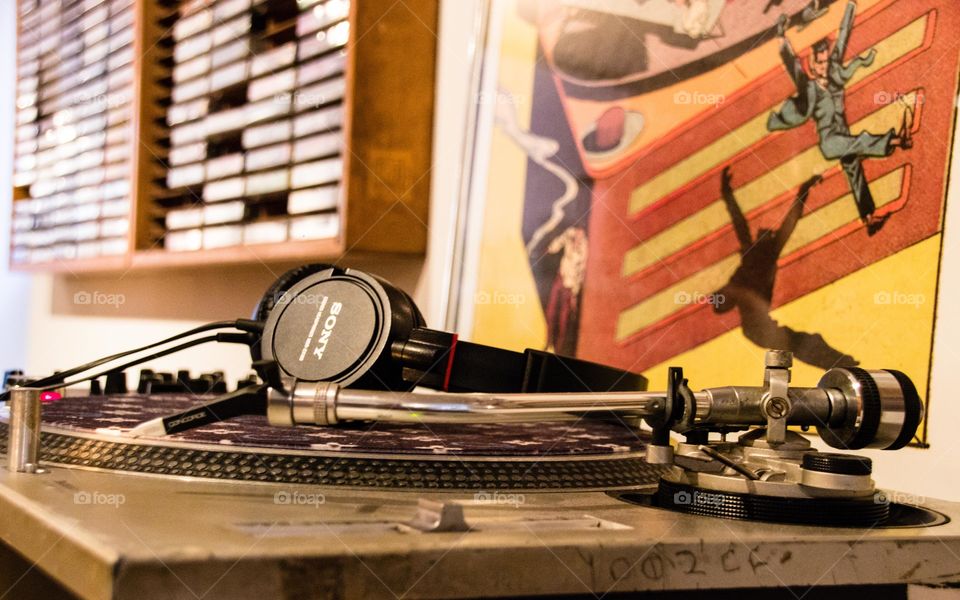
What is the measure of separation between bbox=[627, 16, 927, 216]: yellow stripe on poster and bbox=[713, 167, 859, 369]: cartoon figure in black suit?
44 millimetres

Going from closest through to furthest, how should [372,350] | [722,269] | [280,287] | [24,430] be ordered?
[24,430] < [372,350] < [280,287] < [722,269]

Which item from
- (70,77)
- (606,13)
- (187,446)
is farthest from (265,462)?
(70,77)

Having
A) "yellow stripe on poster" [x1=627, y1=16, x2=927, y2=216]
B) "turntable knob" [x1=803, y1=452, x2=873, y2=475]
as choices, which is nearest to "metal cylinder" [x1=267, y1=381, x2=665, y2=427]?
"turntable knob" [x1=803, y1=452, x2=873, y2=475]

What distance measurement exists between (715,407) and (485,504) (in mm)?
207

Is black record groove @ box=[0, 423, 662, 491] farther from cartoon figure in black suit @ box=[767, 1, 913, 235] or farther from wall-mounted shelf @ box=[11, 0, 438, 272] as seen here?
wall-mounted shelf @ box=[11, 0, 438, 272]

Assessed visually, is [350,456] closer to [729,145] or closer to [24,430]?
[24,430]

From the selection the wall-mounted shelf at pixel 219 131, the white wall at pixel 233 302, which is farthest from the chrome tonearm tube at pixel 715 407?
the wall-mounted shelf at pixel 219 131

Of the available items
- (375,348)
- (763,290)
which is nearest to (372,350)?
(375,348)

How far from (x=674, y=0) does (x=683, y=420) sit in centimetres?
91

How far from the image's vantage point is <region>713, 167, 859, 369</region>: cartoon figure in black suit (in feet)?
4.05

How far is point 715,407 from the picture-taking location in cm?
79

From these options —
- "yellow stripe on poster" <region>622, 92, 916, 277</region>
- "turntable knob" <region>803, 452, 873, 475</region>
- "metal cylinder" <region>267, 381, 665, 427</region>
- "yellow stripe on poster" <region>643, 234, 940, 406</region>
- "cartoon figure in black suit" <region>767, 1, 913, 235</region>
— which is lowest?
"turntable knob" <region>803, 452, 873, 475</region>

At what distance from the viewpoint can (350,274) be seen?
1052mm

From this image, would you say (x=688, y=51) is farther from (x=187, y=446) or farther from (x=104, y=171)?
(x=104, y=171)
